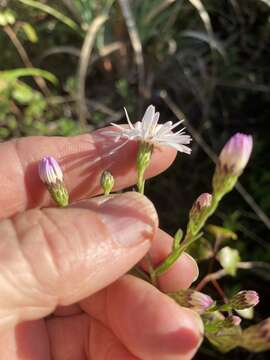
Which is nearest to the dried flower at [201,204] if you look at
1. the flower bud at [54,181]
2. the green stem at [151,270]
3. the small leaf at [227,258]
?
the green stem at [151,270]

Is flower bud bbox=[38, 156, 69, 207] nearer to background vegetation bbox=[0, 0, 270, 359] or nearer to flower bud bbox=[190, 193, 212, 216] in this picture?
flower bud bbox=[190, 193, 212, 216]

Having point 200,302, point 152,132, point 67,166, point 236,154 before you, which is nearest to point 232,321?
point 200,302

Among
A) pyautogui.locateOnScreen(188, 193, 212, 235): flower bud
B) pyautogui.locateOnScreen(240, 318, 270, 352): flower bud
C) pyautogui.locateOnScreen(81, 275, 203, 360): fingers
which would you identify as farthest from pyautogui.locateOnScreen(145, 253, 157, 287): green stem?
pyautogui.locateOnScreen(240, 318, 270, 352): flower bud

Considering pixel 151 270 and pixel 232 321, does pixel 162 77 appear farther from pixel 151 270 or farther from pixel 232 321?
pixel 232 321

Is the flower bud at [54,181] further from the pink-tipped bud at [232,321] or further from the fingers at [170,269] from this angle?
the pink-tipped bud at [232,321]

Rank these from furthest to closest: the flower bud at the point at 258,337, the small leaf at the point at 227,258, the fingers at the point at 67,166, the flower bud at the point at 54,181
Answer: the small leaf at the point at 227,258 < the fingers at the point at 67,166 < the flower bud at the point at 54,181 < the flower bud at the point at 258,337

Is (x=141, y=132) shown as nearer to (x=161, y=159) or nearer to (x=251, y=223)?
(x=161, y=159)

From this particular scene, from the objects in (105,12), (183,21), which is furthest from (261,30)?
(105,12)
